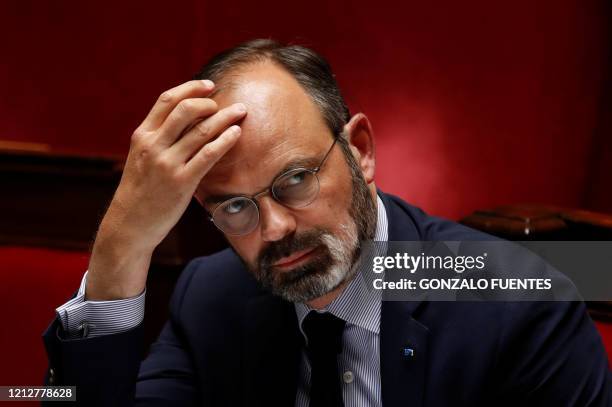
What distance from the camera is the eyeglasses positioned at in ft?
3.58

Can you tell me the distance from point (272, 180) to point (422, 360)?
46cm

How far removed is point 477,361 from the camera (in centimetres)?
116

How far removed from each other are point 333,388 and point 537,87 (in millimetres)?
2303

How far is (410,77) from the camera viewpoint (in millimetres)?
2988

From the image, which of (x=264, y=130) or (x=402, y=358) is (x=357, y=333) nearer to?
(x=402, y=358)

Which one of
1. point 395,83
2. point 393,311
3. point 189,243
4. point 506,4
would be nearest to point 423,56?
point 395,83

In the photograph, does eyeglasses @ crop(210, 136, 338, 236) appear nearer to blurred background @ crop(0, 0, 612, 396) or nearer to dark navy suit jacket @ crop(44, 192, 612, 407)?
dark navy suit jacket @ crop(44, 192, 612, 407)

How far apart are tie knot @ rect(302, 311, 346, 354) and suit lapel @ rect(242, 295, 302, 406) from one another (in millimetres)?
60

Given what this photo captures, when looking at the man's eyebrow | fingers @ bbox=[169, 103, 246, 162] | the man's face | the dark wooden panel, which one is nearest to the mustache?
the man's face

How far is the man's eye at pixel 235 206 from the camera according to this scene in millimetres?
1103

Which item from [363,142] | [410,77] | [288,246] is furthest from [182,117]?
[410,77]

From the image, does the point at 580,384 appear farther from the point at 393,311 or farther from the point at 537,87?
the point at 537,87

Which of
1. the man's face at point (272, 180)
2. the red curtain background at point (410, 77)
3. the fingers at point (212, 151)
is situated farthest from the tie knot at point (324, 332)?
the red curtain background at point (410, 77)

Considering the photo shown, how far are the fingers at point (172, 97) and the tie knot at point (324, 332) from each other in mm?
505
